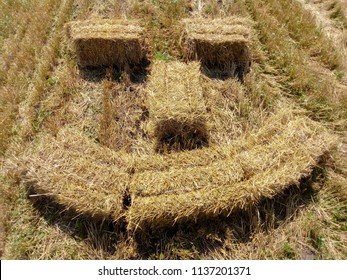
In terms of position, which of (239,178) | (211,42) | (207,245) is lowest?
(207,245)

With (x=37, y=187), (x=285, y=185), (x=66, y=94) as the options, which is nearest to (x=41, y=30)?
(x=66, y=94)

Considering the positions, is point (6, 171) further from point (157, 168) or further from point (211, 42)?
point (211, 42)

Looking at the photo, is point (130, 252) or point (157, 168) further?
point (157, 168)

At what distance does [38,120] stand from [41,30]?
3.29 meters

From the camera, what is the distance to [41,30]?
7.91m

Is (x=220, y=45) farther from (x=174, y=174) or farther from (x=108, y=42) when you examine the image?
(x=174, y=174)

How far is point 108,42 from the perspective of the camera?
21.0 ft

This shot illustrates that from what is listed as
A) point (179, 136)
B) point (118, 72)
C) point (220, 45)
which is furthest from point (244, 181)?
point (118, 72)

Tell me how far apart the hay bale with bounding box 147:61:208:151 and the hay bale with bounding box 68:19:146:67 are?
4.03ft

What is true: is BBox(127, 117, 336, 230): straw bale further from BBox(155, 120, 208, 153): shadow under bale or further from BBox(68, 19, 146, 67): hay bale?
BBox(68, 19, 146, 67): hay bale

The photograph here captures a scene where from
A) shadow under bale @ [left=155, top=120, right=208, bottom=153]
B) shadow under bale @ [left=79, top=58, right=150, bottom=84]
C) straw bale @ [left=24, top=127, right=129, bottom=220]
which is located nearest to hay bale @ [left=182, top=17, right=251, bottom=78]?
shadow under bale @ [left=79, top=58, right=150, bottom=84]

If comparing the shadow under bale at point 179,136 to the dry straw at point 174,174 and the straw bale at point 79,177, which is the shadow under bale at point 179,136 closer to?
the dry straw at point 174,174

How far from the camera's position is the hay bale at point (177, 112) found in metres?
5.12
